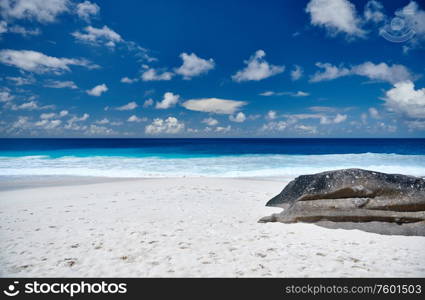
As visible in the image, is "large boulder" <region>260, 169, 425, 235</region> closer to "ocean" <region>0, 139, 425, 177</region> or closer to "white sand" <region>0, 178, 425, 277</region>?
"white sand" <region>0, 178, 425, 277</region>

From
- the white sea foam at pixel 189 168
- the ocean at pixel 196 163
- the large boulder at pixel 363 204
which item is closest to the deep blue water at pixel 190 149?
the ocean at pixel 196 163

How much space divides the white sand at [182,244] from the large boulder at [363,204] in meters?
0.32

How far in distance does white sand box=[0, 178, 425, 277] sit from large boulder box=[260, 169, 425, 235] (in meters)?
0.32

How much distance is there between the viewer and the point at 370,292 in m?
3.30

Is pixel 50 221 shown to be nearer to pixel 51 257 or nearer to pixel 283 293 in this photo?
pixel 51 257

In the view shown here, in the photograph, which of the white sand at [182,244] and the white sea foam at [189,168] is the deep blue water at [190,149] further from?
the white sand at [182,244]

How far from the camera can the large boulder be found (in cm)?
545

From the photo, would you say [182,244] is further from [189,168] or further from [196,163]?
[196,163]

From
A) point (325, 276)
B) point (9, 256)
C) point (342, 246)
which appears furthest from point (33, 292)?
point (342, 246)

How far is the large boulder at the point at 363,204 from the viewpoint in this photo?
17.9ft

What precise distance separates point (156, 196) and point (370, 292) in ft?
22.9

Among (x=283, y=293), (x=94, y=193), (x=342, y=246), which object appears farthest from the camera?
(x=94, y=193)

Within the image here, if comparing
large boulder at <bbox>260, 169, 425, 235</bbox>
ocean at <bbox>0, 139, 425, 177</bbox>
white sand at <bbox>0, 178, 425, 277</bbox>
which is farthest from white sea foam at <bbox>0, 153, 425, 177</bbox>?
large boulder at <bbox>260, 169, 425, 235</bbox>

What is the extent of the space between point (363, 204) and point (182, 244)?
3.91m
